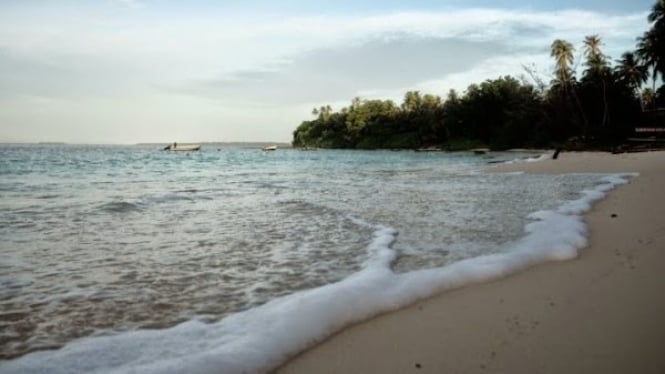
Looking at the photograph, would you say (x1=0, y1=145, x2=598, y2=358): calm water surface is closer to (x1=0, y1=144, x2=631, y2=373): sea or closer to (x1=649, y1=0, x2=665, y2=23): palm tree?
(x1=0, y1=144, x2=631, y2=373): sea

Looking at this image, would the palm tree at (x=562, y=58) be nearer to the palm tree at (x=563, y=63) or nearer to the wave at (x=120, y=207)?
the palm tree at (x=563, y=63)

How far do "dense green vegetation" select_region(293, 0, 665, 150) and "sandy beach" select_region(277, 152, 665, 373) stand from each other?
45.7 metres

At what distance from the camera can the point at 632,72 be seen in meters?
54.3

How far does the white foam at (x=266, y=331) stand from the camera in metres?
2.61

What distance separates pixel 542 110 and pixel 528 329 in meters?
68.0

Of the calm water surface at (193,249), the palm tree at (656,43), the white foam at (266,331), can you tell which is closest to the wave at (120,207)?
the calm water surface at (193,249)

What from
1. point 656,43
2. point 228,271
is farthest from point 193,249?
point 656,43

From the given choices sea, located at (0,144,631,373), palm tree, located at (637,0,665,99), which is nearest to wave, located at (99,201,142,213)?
sea, located at (0,144,631,373)

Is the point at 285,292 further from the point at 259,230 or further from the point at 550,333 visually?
the point at 259,230

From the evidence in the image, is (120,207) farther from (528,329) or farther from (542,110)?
(542,110)

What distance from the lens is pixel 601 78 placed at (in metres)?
54.7

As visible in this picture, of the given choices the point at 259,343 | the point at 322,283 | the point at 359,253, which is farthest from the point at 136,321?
the point at 359,253

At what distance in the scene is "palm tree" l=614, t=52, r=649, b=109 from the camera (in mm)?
54312

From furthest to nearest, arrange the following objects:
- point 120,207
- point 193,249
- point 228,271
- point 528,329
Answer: point 120,207
point 193,249
point 228,271
point 528,329
